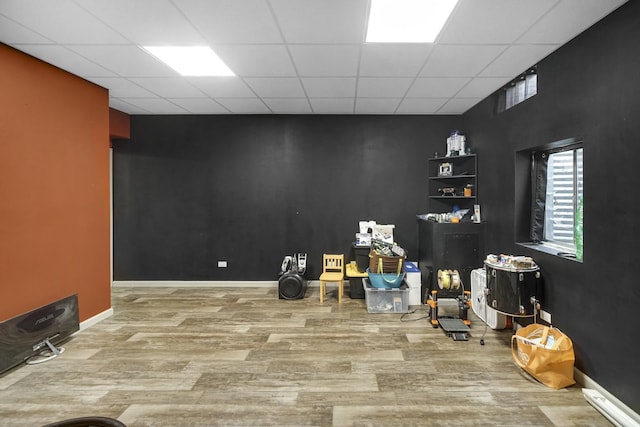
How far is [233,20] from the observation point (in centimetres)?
235

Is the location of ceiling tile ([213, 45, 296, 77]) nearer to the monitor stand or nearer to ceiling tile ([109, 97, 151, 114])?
ceiling tile ([109, 97, 151, 114])

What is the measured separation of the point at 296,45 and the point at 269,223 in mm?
3000

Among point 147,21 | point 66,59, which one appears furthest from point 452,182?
point 66,59

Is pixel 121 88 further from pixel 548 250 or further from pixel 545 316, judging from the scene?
pixel 545 316

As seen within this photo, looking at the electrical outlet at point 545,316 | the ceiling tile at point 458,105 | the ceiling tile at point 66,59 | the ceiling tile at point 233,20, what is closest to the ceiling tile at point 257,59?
the ceiling tile at point 233,20

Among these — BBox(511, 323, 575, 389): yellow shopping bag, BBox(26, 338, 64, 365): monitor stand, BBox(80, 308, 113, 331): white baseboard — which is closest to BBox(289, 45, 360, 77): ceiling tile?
BBox(511, 323, 575, 389): yellow shopping bag

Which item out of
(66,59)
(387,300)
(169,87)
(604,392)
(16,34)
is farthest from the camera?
(387,300)

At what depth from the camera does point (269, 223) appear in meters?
5.15

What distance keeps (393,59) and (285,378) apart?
3.01 metres

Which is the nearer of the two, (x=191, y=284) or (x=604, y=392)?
(x=604, y=392)

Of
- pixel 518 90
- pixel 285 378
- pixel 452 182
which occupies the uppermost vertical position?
pixel 518 90

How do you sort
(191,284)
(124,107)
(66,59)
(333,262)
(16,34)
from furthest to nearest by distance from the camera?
(191,284)
(333,262)
(124,107)
(66,59)
(16,34)

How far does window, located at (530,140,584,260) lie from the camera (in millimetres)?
2773

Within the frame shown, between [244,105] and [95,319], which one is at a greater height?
[244,105]
